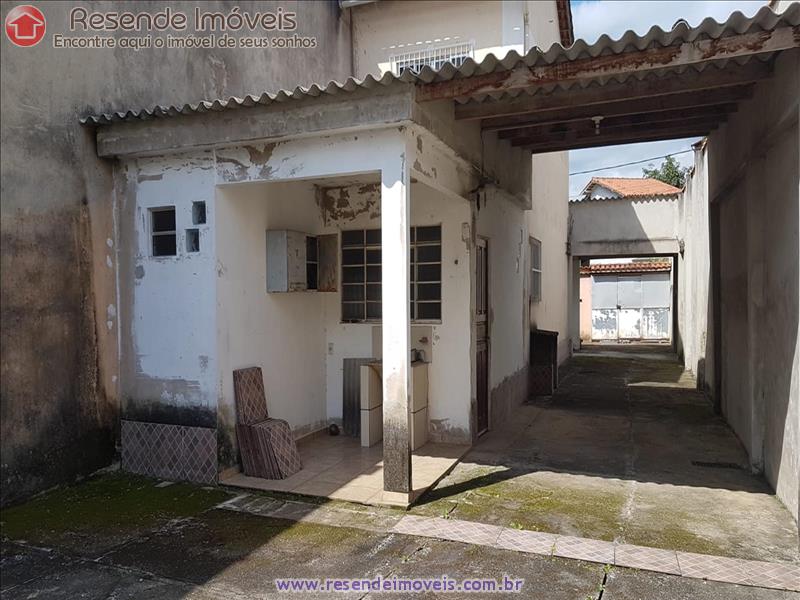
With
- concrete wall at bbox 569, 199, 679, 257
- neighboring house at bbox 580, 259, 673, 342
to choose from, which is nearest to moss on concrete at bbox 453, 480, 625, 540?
concrete wall at bbox 569, 199, 679, 257

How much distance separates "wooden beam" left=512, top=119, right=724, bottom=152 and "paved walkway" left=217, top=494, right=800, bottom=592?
5786 mm

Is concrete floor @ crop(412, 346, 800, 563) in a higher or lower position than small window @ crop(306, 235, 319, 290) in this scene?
lower

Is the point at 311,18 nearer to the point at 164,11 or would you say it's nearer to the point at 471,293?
the point at 164,11

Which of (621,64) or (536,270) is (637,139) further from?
(536,270)

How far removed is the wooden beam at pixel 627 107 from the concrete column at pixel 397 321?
248cm

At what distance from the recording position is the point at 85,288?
6242 mm

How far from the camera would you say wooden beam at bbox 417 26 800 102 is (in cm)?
443

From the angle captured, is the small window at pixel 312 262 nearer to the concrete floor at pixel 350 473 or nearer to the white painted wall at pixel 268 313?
the white painted wall at pixel 268 313

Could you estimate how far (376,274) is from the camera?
802cm

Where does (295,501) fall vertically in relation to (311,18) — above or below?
below

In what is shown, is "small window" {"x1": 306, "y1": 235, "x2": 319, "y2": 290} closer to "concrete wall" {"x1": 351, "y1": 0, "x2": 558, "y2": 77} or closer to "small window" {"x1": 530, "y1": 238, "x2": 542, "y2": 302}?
"concrete wall" {"x1": 351, "y1": 0, "x2": 558, "y2": 77}

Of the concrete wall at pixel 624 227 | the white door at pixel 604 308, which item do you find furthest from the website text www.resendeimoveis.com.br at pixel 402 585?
the white door at pixel 604 308

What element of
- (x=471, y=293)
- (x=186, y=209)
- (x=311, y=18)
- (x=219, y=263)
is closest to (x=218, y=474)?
(x=219, y=263)

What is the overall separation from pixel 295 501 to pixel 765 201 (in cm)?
571
